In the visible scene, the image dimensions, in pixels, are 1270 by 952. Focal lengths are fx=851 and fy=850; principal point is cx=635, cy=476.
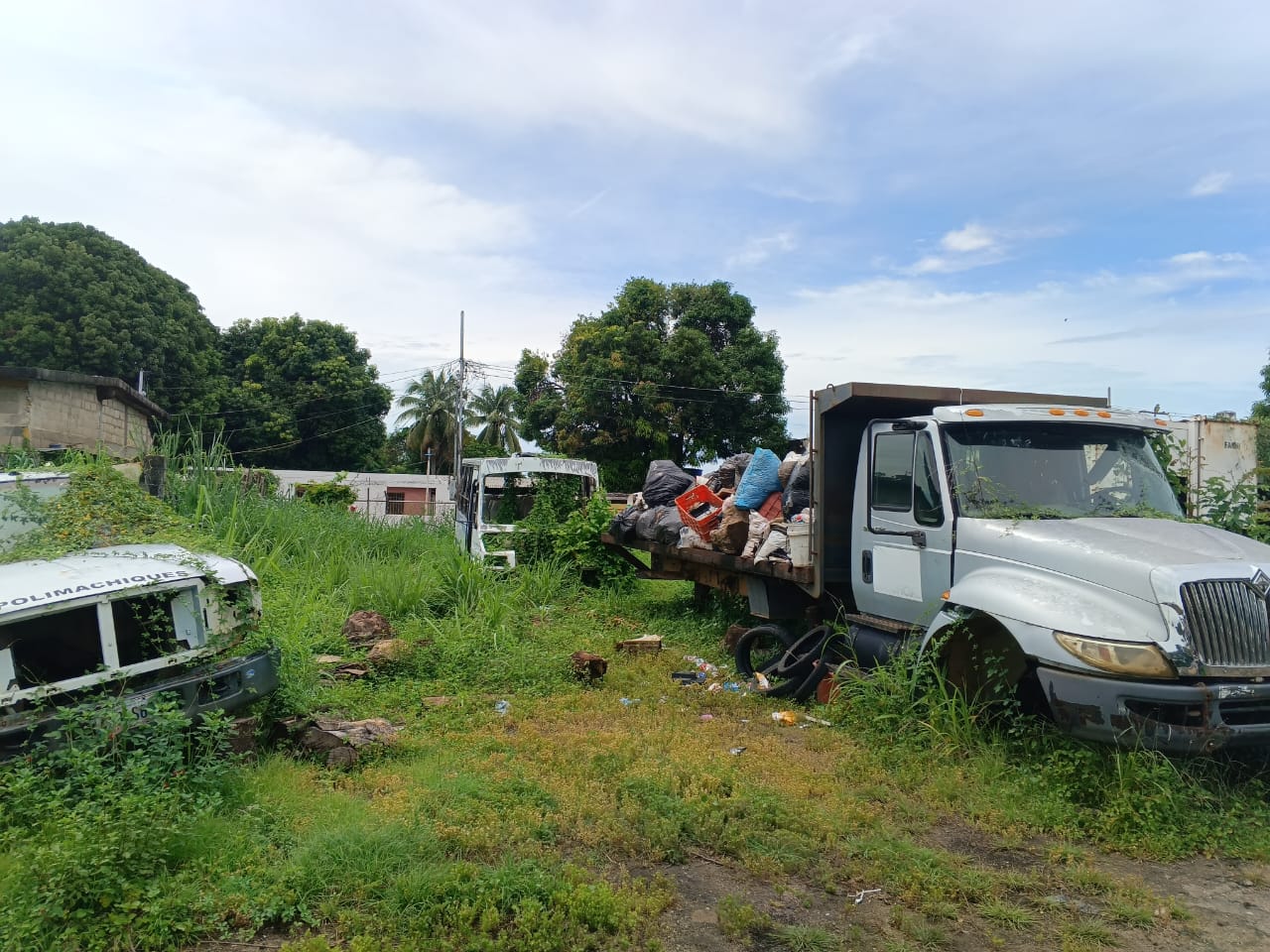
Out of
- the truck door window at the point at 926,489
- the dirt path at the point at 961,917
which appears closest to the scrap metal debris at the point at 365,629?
the dirt path at the point at 961,917

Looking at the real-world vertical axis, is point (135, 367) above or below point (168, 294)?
below

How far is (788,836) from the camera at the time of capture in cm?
412

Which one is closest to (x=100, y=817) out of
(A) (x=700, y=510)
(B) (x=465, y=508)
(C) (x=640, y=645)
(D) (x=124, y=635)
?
(D) (x=124, y=635)

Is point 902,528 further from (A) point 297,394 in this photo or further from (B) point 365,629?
(A) point 297,394

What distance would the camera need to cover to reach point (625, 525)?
1061 centimetres

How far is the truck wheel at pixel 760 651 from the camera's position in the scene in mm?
7391

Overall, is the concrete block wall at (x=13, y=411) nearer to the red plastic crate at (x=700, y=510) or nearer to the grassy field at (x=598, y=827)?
the grassy field at (x=598, y=827)

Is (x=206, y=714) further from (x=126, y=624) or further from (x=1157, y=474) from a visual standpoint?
(x=1157, y=474)

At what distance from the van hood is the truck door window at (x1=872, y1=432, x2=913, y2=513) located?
62cm

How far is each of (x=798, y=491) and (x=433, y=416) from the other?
131ft

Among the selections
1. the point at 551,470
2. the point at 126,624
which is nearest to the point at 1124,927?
the point at 126,624

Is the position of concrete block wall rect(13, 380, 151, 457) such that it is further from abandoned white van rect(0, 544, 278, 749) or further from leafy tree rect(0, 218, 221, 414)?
leafy tree rect(0, 218, 221, 414)

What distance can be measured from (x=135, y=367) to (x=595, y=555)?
84.0ft

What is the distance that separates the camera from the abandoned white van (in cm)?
393
